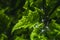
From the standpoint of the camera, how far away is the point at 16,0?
1.80 metres

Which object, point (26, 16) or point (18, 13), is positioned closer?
point (26, 16)

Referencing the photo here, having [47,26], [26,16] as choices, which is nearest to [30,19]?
[26,16]

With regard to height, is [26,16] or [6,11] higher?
[6,11]

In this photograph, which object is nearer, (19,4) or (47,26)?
(47,26)

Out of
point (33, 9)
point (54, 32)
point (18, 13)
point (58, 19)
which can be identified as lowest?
point (54, 32)

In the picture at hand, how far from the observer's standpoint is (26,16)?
155cm

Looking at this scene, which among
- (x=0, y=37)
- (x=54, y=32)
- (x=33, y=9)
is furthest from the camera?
(x=0, y=37)

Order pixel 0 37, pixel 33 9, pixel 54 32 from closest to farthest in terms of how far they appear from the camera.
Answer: pixel 54 32 < pixel 33 9 < pixel 0 37

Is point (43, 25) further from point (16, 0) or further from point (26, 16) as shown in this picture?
point (16, 0)

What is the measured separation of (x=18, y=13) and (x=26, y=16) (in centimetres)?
25

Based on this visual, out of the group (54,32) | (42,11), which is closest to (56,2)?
(42,11)

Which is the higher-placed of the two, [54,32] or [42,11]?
[42,11]

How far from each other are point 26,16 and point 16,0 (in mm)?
314

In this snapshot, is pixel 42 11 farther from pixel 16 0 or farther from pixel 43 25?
pixel 16 0
